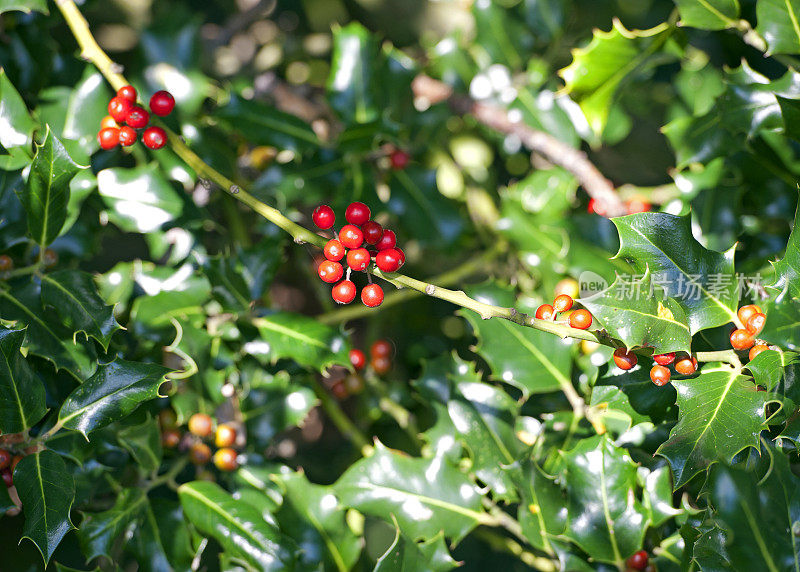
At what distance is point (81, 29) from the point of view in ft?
3.77

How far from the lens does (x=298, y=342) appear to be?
1.24m

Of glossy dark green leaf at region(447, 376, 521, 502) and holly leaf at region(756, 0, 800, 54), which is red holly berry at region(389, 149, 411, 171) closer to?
glossy dark green leaf at region(447, 376, 521, 502)

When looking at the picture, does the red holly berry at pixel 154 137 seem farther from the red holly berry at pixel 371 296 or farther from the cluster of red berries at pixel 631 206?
the cluster of red berries at pixel 631 206

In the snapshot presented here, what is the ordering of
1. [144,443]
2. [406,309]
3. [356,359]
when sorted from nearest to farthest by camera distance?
[144,443] < [356,359] < [406,309]

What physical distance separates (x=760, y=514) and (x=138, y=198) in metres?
1.18

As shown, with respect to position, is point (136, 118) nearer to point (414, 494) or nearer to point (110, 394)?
point (110, 394)

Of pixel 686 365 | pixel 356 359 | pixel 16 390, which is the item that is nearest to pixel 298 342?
pixel 356 359

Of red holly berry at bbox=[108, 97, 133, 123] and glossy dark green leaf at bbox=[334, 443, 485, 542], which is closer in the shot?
red holly berry at bbox=[108, 97, 133, 123]

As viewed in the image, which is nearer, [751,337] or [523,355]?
[751,337]

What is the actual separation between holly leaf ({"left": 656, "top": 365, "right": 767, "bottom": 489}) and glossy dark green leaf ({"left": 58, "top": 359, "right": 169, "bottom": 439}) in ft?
2.51

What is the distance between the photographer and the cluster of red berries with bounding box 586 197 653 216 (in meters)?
1.47

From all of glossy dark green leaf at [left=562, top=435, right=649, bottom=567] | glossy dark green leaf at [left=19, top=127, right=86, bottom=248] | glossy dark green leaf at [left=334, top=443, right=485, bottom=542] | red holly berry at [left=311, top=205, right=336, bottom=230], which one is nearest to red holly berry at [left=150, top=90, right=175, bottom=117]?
glossy dark green leaf at [left=19, top=127, right=86, bottom=248]

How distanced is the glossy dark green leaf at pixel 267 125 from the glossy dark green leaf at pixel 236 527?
0.76 metres

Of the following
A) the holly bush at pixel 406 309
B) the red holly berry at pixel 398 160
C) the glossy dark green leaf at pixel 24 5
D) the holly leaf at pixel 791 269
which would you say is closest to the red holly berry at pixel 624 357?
the holly bush at pixel 406 309
